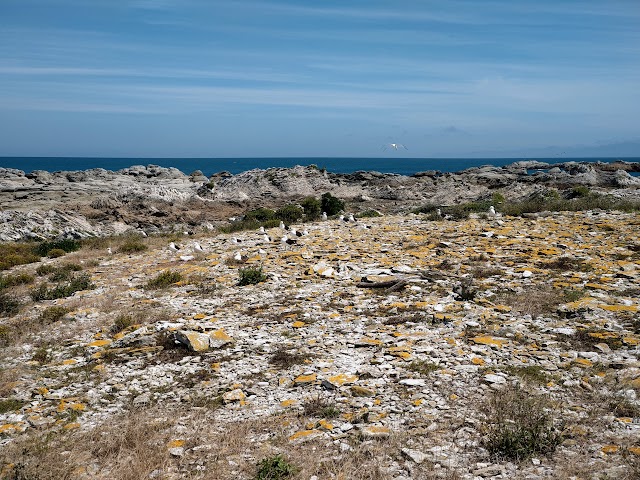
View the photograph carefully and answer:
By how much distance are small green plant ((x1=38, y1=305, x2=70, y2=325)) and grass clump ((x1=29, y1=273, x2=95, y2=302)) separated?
1441 millimetres

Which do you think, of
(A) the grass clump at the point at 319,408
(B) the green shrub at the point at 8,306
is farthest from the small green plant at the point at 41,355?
(A) the grass clump at the point at 319,408

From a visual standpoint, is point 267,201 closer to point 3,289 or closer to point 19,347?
point 3,289

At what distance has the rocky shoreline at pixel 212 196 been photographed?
2884 centimetres

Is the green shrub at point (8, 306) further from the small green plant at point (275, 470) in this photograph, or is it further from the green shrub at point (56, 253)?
the small green plant at point (275, 470)

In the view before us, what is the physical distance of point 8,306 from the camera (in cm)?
1117

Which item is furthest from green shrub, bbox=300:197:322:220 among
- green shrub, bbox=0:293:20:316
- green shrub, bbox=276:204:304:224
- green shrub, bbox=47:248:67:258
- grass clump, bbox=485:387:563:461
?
grass clump, bbox=485:387:563:461

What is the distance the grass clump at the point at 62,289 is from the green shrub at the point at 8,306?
1.63 feet

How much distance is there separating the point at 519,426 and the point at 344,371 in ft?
8.29

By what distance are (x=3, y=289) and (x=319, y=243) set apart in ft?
30.3

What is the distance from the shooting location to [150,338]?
8.60 metres

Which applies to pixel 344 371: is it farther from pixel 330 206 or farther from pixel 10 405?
pixel 330 206

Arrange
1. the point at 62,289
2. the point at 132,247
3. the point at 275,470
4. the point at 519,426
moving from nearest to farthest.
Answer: the point at 275,470, the point at 519,426, the point at 62,289, the point at 132,247

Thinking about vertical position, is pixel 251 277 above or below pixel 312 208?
below

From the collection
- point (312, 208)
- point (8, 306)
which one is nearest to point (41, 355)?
point (8, 306)
